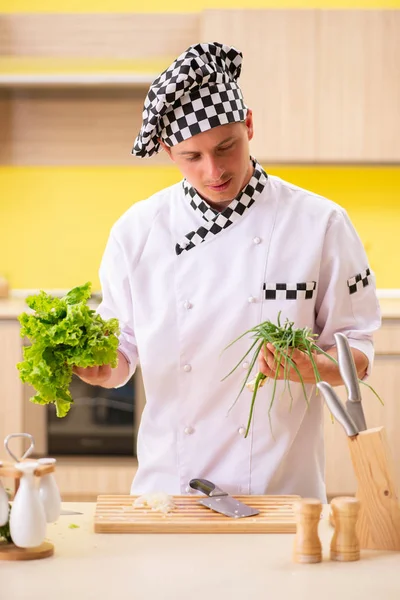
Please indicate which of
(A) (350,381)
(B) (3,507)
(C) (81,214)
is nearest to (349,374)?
(A) (350,381)

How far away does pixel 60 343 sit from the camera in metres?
1.55

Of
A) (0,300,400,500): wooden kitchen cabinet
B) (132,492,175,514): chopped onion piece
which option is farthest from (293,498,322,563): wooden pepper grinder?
(0,300,400,500): wooden kitchen cabinet

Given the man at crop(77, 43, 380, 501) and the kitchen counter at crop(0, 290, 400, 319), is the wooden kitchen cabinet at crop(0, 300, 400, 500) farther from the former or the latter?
the man at crop(77, 43, 380, 501)

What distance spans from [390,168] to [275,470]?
2.55 metres

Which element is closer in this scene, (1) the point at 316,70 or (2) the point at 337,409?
(2) the point at 337,409

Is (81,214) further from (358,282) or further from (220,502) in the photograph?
(220,502)

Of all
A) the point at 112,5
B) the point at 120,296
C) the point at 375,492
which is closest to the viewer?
the point at 375,492

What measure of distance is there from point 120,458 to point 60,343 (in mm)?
2235

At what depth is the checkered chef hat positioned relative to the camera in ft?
5.72

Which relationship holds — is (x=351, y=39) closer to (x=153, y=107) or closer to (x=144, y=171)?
(x=144, y=171)

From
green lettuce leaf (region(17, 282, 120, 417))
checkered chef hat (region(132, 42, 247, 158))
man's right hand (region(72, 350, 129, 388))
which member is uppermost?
checkered chef hat (region(132, 42, 247, 158))

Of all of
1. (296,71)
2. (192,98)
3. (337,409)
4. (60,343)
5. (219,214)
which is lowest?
(337,409)

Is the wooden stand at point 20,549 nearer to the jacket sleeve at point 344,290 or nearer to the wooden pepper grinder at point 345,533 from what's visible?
the wooden pepper grinder at point 345,533

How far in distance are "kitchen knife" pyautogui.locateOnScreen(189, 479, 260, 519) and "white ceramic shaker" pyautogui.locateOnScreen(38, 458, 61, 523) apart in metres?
0.30
